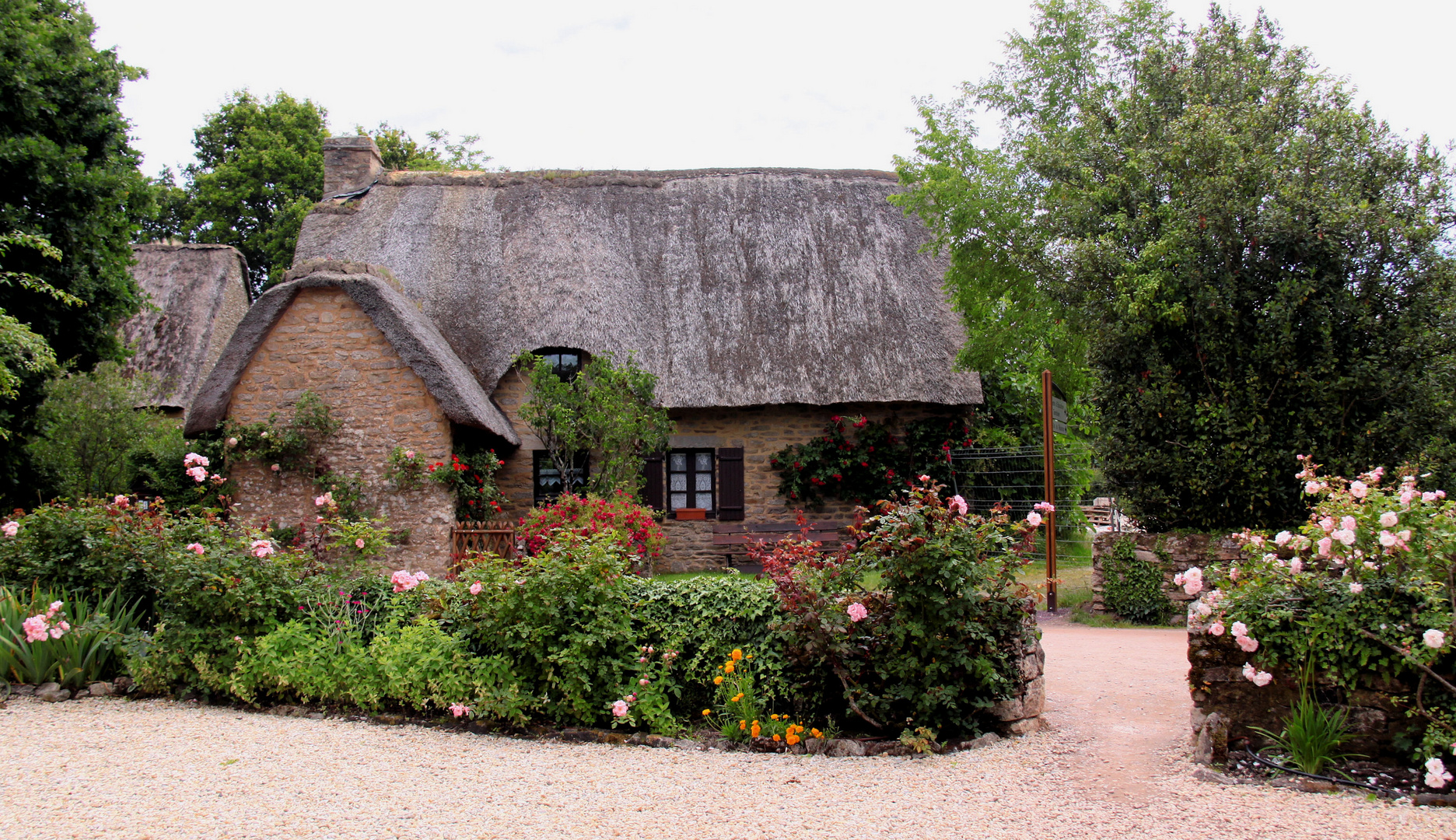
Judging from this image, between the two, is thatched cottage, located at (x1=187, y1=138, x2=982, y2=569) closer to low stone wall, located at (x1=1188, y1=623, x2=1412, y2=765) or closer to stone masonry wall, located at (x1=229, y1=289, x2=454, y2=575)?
stone masonry wall, located at (x1=229, y1=289, x2=454, y2=575)

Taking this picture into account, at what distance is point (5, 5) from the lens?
378 inches

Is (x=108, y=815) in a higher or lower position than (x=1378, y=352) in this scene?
lower

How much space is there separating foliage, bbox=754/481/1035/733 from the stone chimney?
1312 centimetres

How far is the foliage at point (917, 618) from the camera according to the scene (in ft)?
13.8

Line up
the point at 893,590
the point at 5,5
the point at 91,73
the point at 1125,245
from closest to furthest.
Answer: the point at 893,590, the point at 1125,245, the point at 5,5, the point at 91,73

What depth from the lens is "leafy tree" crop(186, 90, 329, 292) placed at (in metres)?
22.6

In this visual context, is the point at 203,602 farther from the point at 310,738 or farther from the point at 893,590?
the point at 893,590

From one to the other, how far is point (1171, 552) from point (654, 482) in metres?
6.59

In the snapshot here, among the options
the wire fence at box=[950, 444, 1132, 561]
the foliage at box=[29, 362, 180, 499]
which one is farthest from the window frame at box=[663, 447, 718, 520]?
the foliage at box=[29, 362, 180, 499]

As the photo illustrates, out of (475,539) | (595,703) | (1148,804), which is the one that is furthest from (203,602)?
(1148,804)

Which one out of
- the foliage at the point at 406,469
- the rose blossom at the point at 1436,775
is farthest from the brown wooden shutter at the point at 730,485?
the rose blossom at the point at 1436,775

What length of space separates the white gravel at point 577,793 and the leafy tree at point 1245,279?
4504mm

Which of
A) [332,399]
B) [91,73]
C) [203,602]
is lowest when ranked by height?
[203,602]

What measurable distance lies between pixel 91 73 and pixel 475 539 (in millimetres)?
7348
